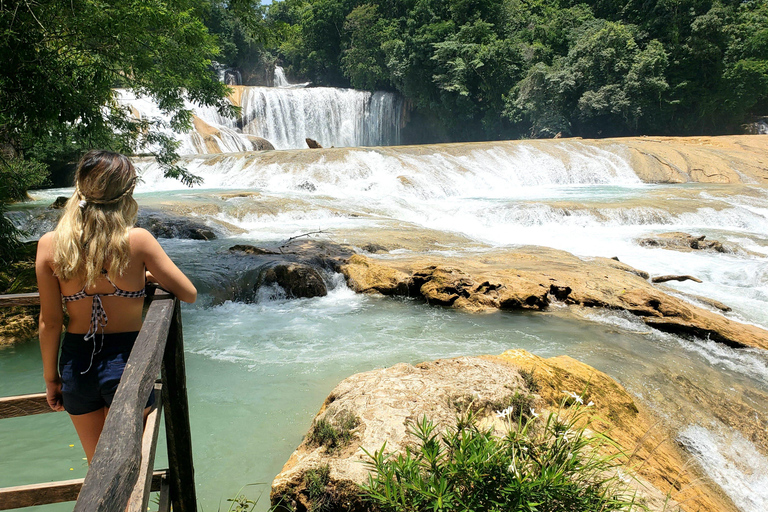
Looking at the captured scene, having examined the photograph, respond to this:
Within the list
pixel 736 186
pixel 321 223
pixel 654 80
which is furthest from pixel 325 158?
pixel 654 80

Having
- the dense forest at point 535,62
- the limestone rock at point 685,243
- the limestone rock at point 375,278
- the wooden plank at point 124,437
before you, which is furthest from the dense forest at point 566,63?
the wooden plank at point 124,437

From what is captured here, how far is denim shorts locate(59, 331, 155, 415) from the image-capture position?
1.78 m

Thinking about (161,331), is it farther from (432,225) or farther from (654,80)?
(654,80)

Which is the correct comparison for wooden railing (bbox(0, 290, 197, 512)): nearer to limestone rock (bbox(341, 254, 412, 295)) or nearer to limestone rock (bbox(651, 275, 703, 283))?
limestone rock (bbox(341, 254, 412, 295))

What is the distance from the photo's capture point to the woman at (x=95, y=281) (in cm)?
171

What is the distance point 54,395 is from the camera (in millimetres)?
1851

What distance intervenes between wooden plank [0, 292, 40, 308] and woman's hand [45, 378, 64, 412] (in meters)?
0.30

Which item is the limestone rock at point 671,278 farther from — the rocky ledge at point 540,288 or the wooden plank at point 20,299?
the wooden plank at point 20,299

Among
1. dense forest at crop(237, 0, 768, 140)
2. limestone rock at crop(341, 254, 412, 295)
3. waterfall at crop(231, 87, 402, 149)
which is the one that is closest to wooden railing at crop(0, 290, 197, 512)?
limestone rock at crop(341, 254, 412, 295)

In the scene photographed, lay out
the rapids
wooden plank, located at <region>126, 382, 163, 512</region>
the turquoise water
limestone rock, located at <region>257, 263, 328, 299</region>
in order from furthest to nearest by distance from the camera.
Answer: limestone rock, located at <region>257, 263, 328, 299</region>
the rapids
the turquoise water
wooden plank, located at <region>126, 382, 163, 512</region>

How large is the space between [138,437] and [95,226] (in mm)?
936

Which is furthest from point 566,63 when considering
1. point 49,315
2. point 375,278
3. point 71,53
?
point 49,315

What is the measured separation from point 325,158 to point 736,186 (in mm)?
14166

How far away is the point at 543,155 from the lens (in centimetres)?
2106
